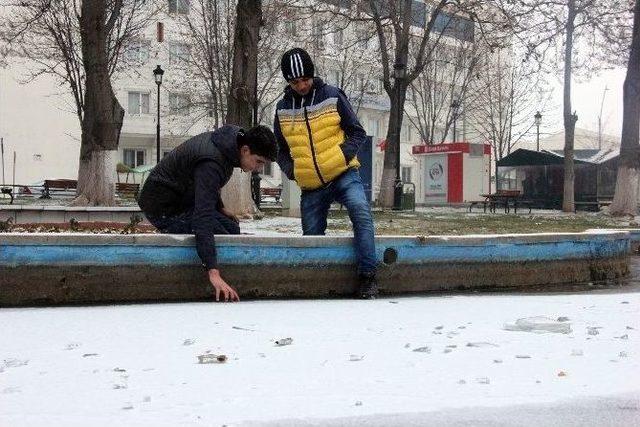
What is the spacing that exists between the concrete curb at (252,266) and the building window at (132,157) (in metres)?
42.8

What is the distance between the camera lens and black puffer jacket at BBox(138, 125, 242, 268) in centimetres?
472

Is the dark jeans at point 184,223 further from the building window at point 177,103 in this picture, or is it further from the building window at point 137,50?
the building window at point 177,103

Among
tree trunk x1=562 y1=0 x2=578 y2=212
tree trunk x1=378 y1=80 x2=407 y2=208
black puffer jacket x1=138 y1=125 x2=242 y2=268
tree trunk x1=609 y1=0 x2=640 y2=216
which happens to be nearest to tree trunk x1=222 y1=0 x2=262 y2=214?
black puffer jacket x1=138 y1=125 x2=242 y2=268

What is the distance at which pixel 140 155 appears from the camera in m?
47.3

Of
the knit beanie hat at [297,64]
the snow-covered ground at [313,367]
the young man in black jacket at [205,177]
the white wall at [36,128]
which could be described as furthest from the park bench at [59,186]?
the snow-covered ground at [313,367]

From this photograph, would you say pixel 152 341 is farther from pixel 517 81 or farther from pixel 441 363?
pixel 517 81

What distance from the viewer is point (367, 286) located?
5402 millimetres

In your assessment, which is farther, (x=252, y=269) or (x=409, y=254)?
(x=409, y=254)

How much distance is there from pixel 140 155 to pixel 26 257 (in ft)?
144

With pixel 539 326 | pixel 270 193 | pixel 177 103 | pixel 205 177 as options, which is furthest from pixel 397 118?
pixel 177 103

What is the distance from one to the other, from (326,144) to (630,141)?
16.7 metres

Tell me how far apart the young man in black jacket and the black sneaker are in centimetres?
94

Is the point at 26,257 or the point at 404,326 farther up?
the point at 26,257

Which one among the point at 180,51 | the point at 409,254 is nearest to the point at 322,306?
the point at 409,254
